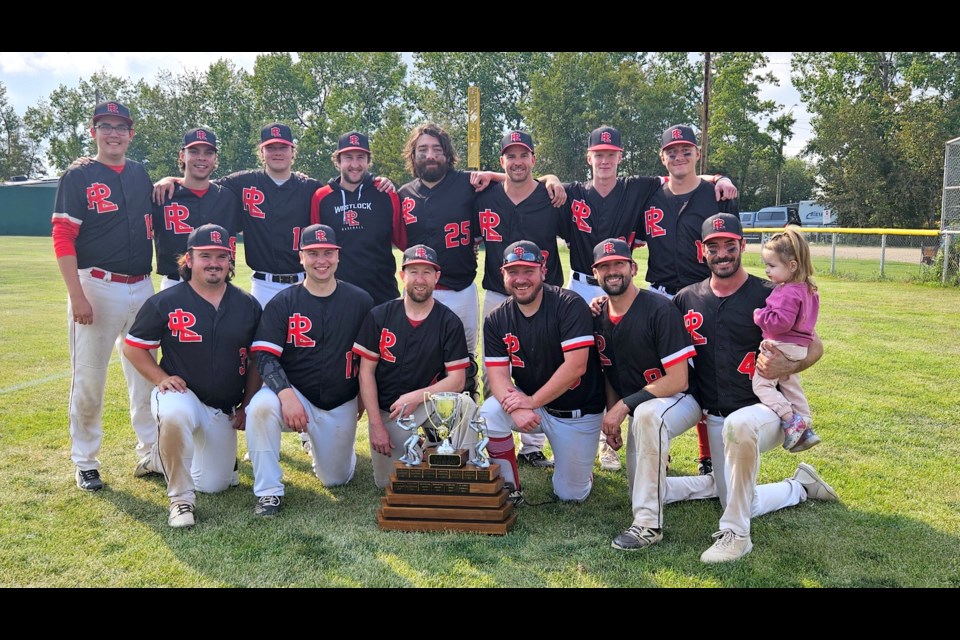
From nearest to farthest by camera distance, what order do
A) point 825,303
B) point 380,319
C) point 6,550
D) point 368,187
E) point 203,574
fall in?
1. point 203,574
2. point 6,550
3. point 380,319
4. point 368,187
5. point 825,303

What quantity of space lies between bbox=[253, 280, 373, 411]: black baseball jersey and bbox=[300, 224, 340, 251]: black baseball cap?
33 cm

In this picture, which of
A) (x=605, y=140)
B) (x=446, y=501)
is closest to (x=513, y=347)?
(x=446, y=501)

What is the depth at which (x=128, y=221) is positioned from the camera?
5723 mm

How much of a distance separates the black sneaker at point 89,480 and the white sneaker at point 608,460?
367cm

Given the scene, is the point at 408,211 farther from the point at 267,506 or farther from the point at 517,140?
the point at 267,506

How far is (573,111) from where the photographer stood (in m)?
51.3

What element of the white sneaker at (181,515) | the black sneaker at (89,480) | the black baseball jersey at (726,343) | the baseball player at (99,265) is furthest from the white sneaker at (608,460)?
the black sneaker at (89,480)

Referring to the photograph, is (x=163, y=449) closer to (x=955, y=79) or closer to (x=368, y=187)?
Answer: (x=368, y=187)

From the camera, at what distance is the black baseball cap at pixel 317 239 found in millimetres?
5301

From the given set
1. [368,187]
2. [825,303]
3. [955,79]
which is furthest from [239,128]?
[368,187]

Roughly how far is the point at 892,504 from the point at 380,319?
3620 mm

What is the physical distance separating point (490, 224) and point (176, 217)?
8.05ft

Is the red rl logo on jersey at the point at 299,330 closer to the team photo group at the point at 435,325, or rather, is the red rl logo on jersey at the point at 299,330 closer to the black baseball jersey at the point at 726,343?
the team photo group at the point at 435,325

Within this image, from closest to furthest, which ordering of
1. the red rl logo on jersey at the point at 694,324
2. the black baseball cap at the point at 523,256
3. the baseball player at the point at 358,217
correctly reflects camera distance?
the red rl logo on jersey at the point at 694,324 < the black baseball cap at the point at 523,256 < the baseball player at the point at 358,217
